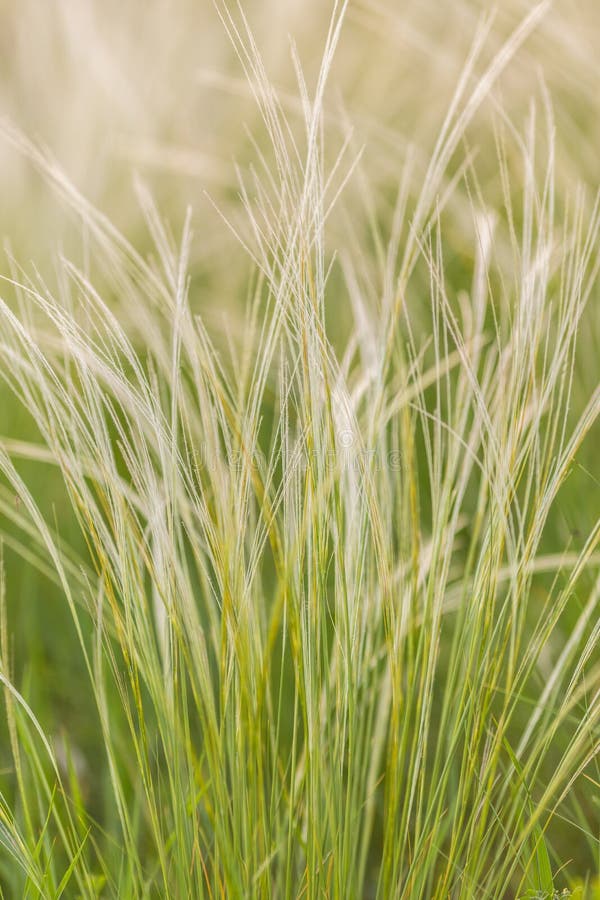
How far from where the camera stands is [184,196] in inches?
50.2

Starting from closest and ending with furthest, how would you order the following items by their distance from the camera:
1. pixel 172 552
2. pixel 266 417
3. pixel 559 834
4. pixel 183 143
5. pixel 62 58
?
1. pixel 172 552
2. pixel 559 834
3. pixel 266 417
4. pixel 183 143
5. pixel 62 58

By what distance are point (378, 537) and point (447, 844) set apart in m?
0.36

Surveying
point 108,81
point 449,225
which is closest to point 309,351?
point 449,225

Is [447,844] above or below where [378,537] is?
below

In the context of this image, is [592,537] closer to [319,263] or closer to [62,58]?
[319,263]

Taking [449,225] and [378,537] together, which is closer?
[378,537]

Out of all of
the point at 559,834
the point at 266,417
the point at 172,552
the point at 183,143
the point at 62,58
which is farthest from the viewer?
the point at 62,58

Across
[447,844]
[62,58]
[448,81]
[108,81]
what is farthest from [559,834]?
[62,58]

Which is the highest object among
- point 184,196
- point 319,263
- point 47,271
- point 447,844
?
point 319,263

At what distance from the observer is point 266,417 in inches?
43.9

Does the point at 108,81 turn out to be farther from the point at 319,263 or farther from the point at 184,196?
the point at 319,263

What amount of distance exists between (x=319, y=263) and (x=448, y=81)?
59 cm

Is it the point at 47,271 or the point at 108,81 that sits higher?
the point at 108,81

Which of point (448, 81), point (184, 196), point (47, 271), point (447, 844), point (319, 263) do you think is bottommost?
point (447, 844)
